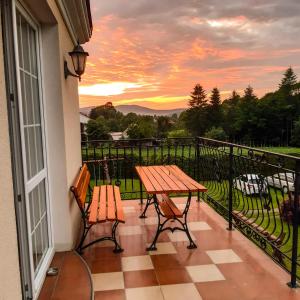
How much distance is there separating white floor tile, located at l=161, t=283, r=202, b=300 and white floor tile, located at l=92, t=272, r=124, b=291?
1.31 ft

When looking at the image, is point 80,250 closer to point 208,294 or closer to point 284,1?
point 208,294

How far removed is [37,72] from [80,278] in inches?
75.3

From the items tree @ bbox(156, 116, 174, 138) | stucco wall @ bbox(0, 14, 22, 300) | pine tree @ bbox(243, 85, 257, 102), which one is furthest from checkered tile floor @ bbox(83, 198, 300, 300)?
pine tree @ bbox(243, 85, 257, 102)

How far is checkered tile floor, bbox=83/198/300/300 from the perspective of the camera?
258 centimetres

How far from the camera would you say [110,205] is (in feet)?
12.0

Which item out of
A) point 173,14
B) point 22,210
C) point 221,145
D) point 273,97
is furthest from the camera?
point 273,97

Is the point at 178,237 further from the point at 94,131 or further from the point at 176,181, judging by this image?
the point at 94,131

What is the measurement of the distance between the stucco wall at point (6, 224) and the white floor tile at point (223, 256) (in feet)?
6.98

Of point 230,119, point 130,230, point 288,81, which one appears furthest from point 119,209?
point 288,81

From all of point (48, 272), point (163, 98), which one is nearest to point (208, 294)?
point (48, 272)

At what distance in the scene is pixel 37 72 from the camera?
9.39ft

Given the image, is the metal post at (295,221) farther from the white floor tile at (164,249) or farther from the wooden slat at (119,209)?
the wooden slat at (119,209)

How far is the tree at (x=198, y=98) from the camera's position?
5781 cm

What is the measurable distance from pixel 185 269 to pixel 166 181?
3.50 ft
